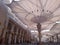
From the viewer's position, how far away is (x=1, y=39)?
3691 millimetres

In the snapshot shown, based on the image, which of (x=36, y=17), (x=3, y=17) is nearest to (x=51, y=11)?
(x=36, y=17)

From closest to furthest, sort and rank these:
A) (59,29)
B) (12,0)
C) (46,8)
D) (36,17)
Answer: (12,0)
(46,8)
(36,17)
(59,29)

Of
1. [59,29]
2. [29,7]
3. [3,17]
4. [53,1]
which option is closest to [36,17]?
[29,7]

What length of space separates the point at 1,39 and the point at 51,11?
2.98 metres

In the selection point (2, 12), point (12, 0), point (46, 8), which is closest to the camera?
point (2, 12)

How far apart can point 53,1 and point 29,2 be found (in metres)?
1.03

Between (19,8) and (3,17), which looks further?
(19,8)

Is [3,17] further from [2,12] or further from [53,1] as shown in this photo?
[53,1]

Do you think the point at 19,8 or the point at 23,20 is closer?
the point at 19,8

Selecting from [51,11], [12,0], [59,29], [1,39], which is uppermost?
[12,0]

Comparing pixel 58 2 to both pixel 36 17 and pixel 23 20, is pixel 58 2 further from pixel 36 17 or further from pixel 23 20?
pixel 23 20

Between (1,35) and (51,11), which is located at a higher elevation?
(51,11)

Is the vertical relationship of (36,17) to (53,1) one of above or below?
below

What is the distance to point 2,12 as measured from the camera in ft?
11.9
